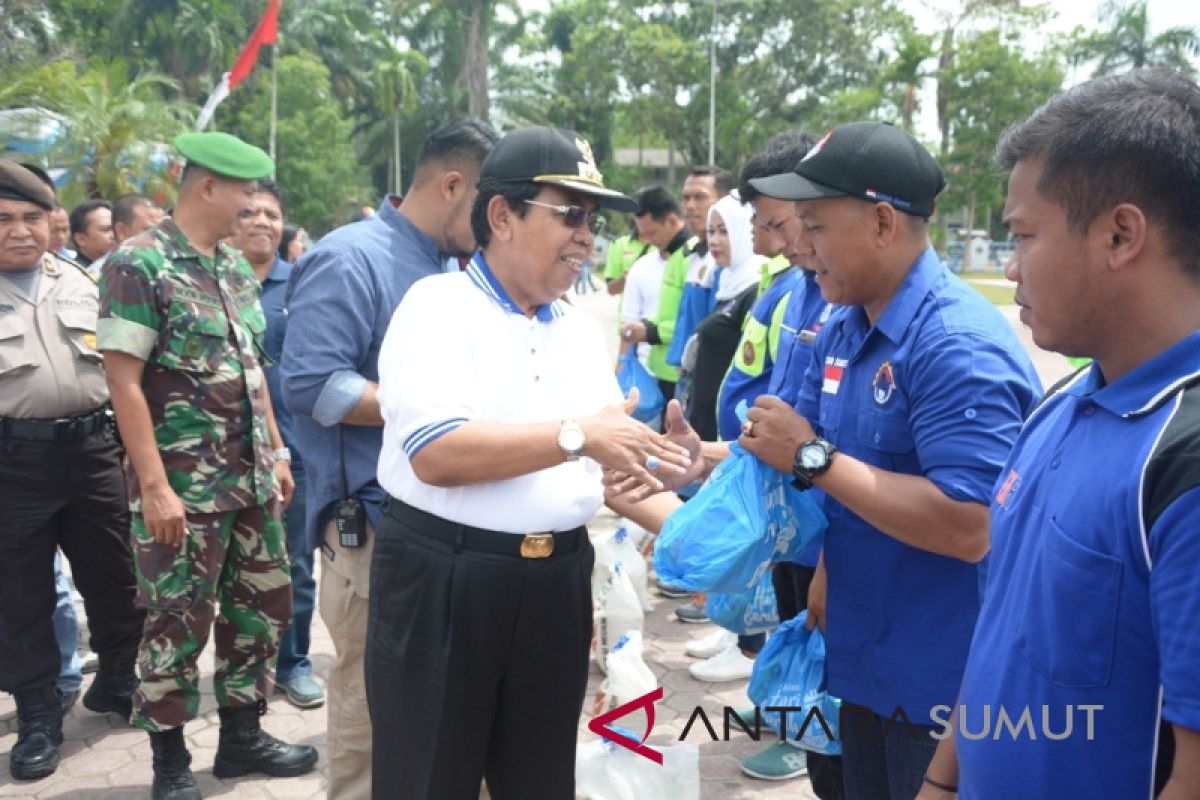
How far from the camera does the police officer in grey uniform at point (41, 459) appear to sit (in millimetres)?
3836

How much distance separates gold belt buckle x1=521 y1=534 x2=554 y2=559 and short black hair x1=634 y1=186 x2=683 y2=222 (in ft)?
15.4

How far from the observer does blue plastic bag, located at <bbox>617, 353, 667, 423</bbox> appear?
6.45 m

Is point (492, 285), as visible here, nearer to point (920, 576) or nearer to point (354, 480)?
point (354, 480)

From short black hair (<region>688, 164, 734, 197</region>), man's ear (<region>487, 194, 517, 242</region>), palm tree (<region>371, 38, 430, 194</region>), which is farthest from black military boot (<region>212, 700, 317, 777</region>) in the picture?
palm tree (<region>371, 38, 430, 194</region>)

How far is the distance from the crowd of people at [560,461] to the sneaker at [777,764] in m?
0.01

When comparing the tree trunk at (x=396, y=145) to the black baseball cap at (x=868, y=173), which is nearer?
the black baseball cap at (x=868, y=173)

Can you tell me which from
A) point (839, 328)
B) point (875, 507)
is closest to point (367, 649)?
point (875, 507)

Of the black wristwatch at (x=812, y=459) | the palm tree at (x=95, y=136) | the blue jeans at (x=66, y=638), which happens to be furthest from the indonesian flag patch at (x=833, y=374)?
the palm tree at (x=95, y=136)

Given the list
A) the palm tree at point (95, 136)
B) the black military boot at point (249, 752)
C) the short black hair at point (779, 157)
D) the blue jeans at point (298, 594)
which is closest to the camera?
the short black hair at point (779, 157)

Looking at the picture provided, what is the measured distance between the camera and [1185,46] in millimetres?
41719

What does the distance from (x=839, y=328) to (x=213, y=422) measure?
2346 millimetres

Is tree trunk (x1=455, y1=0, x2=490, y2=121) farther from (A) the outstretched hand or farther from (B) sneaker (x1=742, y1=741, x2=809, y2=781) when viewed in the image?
(A) the outstretched hand

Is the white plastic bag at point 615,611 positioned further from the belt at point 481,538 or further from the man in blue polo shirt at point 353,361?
the belt at point 481,538

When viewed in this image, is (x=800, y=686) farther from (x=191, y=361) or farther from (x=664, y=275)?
(x=664, y=275)
